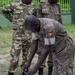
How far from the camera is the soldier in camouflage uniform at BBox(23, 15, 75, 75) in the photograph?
400cm

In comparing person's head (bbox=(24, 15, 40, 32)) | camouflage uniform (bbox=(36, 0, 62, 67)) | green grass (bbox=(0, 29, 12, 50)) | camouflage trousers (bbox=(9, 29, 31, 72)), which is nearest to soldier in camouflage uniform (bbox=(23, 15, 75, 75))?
person's head (bbox=(24, 15, 40, 32))

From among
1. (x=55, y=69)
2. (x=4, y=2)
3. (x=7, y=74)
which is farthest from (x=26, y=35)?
(x=4, y=2)

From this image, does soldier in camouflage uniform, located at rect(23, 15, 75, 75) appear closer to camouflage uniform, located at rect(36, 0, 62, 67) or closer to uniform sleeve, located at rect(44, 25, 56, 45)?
uniform sleeve, located at rect(44, 25, 56, 45)

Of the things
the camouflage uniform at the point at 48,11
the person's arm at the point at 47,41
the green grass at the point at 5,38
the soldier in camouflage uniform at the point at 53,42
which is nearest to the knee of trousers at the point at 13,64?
the camouflage uniform at the point at 48,11

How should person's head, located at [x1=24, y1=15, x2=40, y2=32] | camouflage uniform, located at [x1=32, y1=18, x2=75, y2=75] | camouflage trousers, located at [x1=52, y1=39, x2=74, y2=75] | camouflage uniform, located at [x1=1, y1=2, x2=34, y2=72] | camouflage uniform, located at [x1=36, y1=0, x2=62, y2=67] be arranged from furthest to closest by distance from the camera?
camouflage uniform, located at [x1=36, y1=0, x2=62, y2=67] < camouflage uniform, located at [x1=1, y1=2, x2=34, y2=72] < camouflage trousers, located at [x1=52, y1=39, x2=74, y2=75] < camouflage uniform, located at [x1=32, y1=18, x2=75, y2=75] < person's head, located at [x1=24, y1=15, x2=40, y2=32]

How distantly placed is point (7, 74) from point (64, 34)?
2599mm

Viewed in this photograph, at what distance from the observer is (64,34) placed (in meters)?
4.33

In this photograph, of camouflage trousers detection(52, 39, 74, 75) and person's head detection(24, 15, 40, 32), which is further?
camouflage trousers detection(52, 39, 74, 75)

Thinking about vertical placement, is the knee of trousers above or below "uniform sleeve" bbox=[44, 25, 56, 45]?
below

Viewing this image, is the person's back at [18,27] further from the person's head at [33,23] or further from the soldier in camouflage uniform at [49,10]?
the person's head at [33,23]

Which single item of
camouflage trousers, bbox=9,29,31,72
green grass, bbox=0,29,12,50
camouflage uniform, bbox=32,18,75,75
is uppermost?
camouflage uniform, bbox=32,18,75,75

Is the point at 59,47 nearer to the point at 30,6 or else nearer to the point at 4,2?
the point at 30,6

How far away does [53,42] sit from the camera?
407cm

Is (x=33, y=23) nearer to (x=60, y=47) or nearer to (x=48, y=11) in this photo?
(x=60, y=47)
